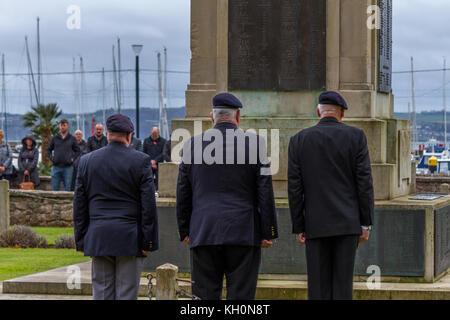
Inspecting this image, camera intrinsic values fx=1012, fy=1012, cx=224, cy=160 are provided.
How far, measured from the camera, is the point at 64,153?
23.3 metres

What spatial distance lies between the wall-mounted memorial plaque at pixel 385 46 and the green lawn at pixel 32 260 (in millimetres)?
5463

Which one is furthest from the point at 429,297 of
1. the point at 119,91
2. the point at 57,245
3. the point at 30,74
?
the point at 30,74

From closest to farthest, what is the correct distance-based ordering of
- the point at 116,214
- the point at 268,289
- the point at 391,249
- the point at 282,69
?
the point at 116,214 → the point at 268,289 → the point at 391,249 → the point at 282,69

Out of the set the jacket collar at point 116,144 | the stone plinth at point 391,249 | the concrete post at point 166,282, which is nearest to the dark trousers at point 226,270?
the concrete post at point 166,282

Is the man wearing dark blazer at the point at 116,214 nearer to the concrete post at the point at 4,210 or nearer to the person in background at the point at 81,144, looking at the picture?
the concrete post at the point at 4,210

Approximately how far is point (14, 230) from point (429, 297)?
10047 millimetres

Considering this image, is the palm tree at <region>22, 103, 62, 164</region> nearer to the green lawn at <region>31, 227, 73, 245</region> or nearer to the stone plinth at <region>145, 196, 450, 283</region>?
the green lawn at <region>31, 227, 73, 245</region>

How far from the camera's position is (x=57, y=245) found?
18.2 m

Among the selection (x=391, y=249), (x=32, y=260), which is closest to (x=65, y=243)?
(x=32, y=260)

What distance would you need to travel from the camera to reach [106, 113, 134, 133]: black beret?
29.2ft

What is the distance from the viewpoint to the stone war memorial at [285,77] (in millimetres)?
12297

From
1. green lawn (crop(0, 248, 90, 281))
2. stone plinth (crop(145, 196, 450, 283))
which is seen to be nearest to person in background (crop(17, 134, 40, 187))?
green lawn (crop(0, 248, 90, 281))

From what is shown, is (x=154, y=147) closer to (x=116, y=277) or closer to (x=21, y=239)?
(x=21, y=239)

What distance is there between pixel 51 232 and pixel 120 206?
12.9m
